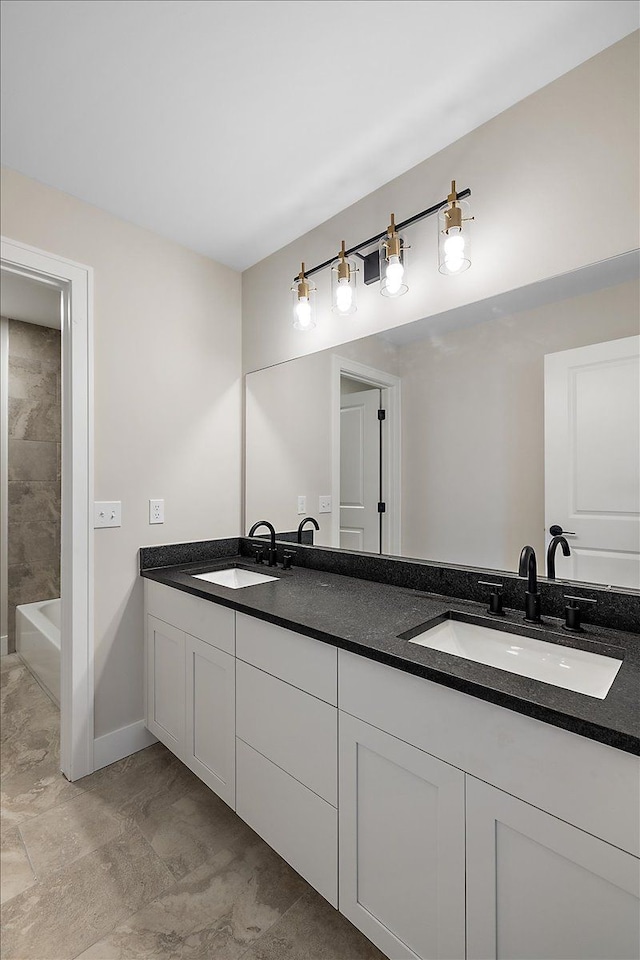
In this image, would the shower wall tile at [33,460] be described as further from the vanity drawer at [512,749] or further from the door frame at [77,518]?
the vanity drawer at [512,749]

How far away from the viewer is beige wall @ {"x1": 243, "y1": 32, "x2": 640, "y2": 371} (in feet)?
4.14

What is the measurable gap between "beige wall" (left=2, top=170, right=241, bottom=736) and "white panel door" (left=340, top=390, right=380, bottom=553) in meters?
0.75

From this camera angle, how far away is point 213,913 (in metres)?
1.35

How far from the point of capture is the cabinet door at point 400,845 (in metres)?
0.96

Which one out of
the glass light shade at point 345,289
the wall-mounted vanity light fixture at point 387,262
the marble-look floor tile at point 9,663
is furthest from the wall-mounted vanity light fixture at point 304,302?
the marble-look floor tile at point 9,663

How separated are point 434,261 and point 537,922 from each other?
179 centimetres

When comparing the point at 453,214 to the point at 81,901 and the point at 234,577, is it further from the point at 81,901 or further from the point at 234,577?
the point at 81,901

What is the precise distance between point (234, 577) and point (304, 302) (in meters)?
1.28

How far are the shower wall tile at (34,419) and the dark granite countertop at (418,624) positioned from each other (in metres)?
1.96

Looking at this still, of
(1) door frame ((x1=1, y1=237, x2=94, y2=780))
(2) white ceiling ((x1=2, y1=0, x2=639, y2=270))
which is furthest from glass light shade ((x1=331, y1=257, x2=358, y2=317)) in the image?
(1) door frame ((x1=1, y1=237, x2=94, y2=780))

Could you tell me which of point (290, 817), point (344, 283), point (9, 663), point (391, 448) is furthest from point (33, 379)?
point (290, 817)

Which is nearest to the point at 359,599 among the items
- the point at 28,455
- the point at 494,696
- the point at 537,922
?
the point at 494,696

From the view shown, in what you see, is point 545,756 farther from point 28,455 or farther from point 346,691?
point 28,455

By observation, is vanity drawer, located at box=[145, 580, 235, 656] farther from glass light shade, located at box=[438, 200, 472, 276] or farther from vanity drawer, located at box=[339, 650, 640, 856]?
glass light shade, located at box=[438, 200, 472, 276]
